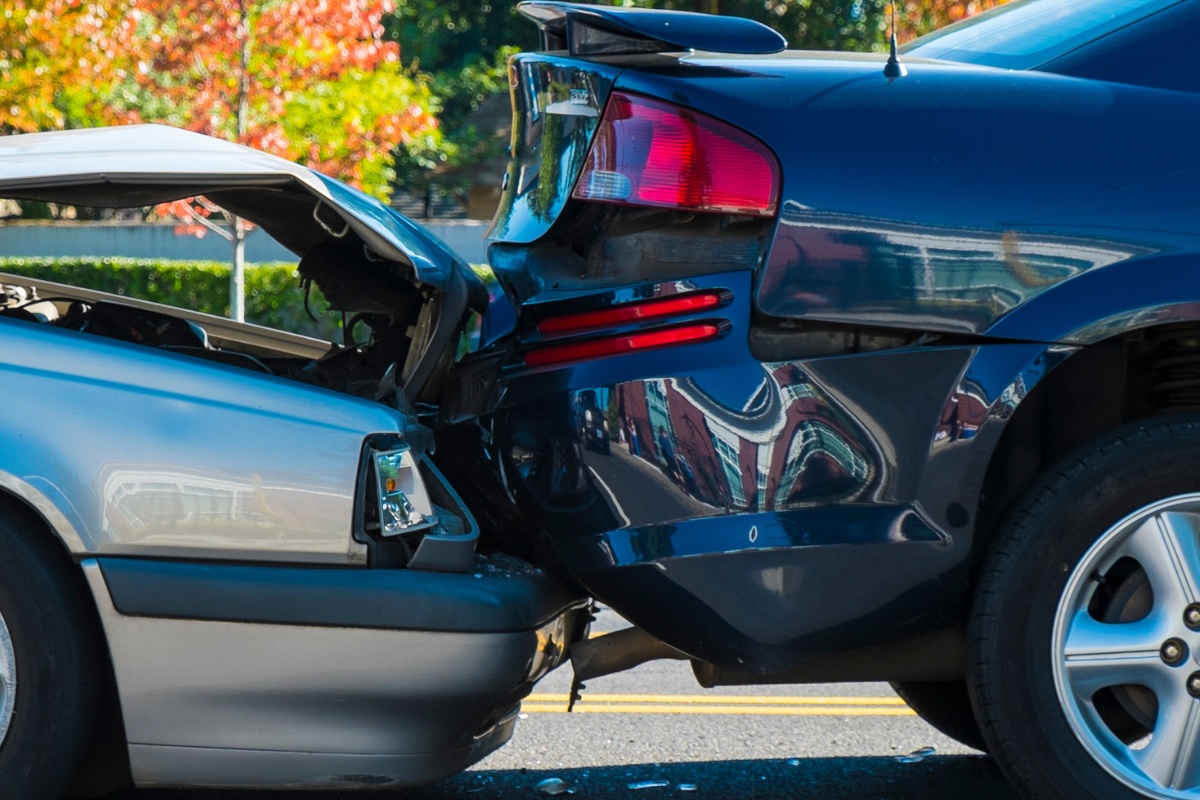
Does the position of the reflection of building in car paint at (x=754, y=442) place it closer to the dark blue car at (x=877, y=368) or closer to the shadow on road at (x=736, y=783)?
the dark blue car at (x=877, y=368)

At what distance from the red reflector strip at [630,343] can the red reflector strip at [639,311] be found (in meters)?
0.03

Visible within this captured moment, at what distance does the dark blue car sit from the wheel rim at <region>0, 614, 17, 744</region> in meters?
1.01

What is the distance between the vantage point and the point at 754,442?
2.67 meters

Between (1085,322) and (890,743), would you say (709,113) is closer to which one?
(1085,322)

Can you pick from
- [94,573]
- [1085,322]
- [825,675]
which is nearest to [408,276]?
[94,573]

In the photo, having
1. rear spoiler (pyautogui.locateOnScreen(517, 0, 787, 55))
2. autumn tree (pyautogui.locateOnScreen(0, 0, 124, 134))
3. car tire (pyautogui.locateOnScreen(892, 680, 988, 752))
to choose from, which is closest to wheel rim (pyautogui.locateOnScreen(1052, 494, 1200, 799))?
car tire (pyautogui.locateOnScreen(892, 680, 988, 752))

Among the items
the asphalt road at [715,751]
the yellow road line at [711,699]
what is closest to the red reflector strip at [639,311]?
the asphalt road at [715,751]

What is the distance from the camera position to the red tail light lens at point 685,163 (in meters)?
2.68

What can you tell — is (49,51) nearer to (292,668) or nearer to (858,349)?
(292,668)

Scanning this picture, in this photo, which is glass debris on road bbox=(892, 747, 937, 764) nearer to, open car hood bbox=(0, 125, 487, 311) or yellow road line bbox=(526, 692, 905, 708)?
yellow road line bbox=(526, 692, 905, 708)

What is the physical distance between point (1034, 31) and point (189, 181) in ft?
6.23

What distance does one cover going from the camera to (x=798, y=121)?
270 cm

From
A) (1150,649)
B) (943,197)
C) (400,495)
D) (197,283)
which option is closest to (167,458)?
(400,495)

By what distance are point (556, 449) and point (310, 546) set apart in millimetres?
511
